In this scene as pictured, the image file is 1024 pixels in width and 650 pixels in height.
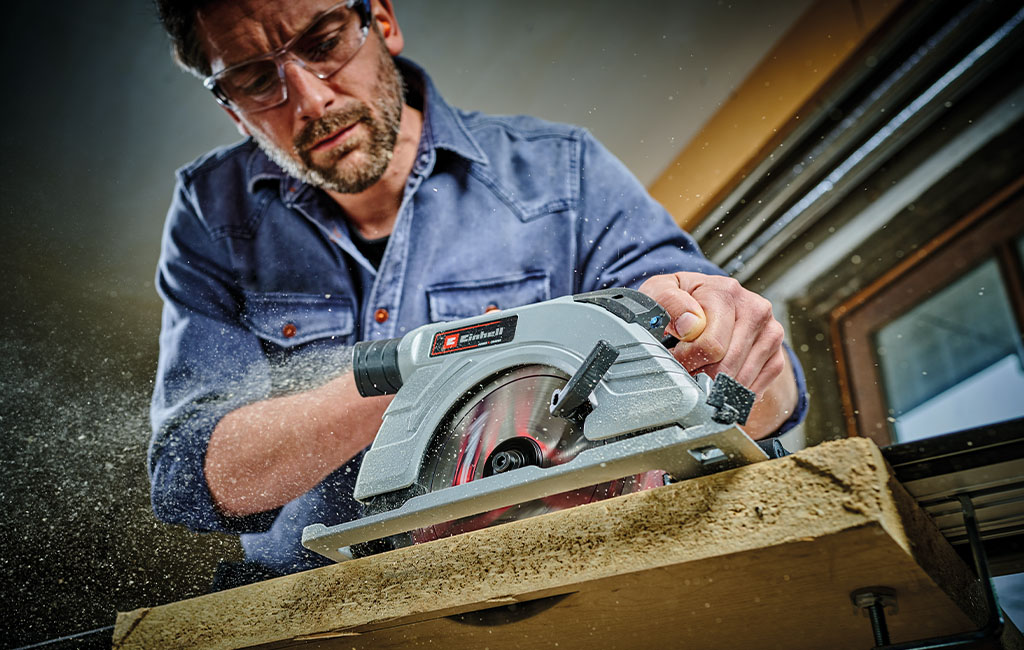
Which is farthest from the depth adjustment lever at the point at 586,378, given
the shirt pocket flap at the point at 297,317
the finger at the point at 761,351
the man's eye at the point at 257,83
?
the man's eye at the point at 257,83

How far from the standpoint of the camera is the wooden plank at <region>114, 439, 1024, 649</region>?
57cm

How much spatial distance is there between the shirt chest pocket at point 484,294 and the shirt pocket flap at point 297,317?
18cm

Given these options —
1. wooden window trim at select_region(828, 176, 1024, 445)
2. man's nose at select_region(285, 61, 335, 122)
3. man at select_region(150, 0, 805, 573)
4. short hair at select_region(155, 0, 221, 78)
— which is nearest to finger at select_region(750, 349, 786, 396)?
man at select_region(150, 0, 805, 573)

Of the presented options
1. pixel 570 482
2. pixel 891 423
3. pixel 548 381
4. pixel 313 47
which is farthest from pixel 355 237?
pixel 891 423

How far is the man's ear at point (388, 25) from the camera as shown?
1646mm

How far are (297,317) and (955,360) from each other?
1679 mm

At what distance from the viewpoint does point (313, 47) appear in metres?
1.49

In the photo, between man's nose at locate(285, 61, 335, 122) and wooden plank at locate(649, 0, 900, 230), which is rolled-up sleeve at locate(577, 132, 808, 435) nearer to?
wooden plank at locate(649, 0, 900, 230)

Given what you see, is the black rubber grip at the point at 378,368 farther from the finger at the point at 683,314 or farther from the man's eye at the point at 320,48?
the man's eye at the point at 320,48

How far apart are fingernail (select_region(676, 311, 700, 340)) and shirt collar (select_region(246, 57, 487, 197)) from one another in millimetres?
799

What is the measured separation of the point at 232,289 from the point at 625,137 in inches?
33.2

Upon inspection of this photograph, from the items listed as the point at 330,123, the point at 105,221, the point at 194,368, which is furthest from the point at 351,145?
the point at 105,221

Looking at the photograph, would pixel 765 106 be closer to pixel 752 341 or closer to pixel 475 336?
pixel 752 341

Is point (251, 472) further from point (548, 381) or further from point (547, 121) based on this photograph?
point (547, 121)
